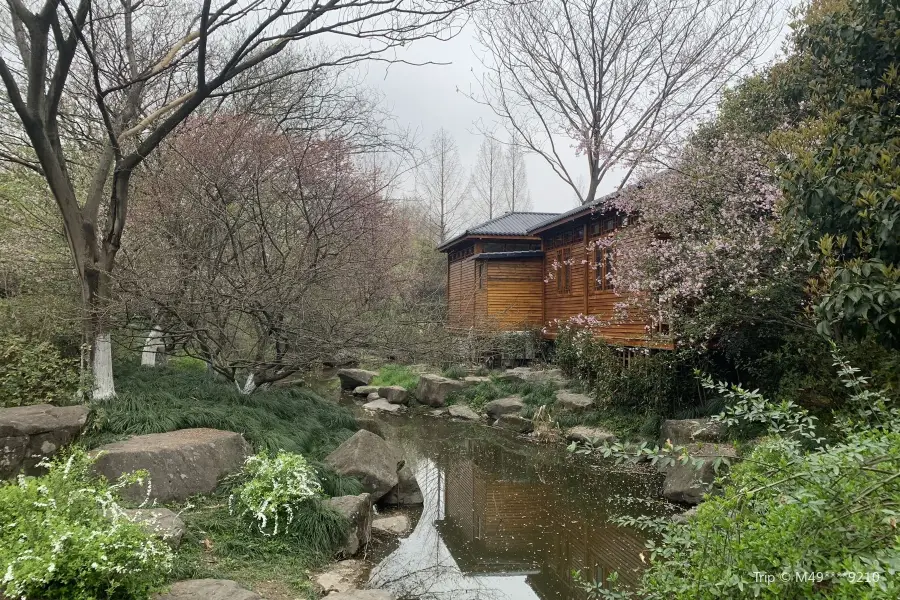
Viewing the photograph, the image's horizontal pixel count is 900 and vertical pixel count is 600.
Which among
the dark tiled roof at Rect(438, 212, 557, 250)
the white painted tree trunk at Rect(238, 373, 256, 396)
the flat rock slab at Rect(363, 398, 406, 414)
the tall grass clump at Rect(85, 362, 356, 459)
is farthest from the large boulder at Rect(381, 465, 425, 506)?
the dark tiled roof at Rect(438, 212, 557, 250)

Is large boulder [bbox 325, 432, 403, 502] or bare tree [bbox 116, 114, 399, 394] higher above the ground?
bare tree [bbox 116, 114, 399, 394]

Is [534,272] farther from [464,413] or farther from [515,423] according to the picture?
[515,423]

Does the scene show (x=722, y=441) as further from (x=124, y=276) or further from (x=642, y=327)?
(x=124, y=276)

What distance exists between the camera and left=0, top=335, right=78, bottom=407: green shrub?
5938 mm

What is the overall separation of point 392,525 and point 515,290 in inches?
506

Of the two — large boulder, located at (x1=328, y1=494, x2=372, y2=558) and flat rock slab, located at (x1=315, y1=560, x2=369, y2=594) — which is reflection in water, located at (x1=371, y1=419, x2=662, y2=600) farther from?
large boulder, located at (x1=328, y1=494, x2=372, y2=558)

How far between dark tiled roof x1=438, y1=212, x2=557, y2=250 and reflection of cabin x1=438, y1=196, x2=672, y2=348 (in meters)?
0.03

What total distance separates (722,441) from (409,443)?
5727 millimetres

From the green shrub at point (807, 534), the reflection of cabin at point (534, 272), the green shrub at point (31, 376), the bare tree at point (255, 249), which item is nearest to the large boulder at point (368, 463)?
the bare tree at point (255, 249)

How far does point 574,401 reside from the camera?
11.9 metres

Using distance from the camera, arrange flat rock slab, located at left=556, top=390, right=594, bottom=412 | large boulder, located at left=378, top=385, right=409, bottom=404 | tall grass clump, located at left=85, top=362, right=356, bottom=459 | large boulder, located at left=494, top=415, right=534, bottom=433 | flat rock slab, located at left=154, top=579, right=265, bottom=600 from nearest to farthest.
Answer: flat rock slab, located at left=154, top=579, right=265, bottom=600, tall grass clump, located at left=85, top=362, right=356, bottom=459, flat rock slab, located at left=556, top=390, right=594, bottom=412, large boulder, located at left=494, top=415, right=534, bottom=433, large boulder, located at left=378, top=385, right=409, bottom=404

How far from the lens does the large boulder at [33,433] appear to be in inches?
188

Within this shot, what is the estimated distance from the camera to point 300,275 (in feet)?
24.9

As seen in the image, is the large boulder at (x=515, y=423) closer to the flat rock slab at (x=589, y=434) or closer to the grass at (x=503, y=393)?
the grass at (x=503, y=393)
